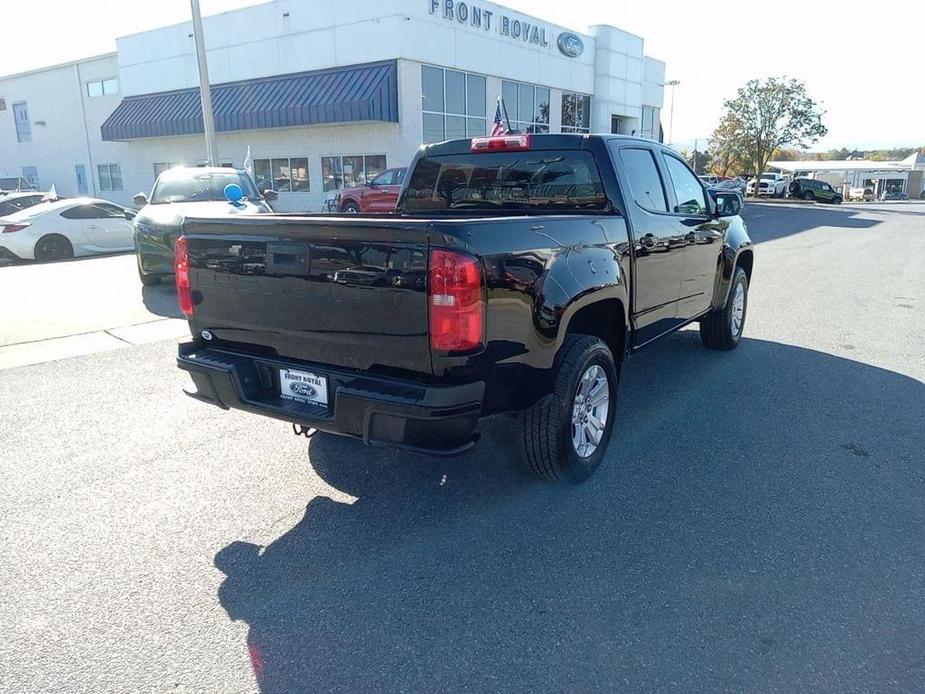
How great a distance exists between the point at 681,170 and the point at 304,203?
2336 cm

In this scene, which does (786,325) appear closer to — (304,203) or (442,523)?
(442,523)

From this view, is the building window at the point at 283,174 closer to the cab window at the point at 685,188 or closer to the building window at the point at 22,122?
the building window at the point at 22,122

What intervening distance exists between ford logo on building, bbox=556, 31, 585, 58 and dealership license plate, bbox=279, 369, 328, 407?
96.8 feet

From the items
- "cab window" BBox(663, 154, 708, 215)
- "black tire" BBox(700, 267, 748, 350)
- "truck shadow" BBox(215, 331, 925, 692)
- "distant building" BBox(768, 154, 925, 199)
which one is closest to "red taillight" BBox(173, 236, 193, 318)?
"truck shadow" BBox(215, 331, 925, 692)

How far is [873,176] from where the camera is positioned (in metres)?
75.6

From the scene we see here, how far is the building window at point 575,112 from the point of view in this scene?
100 feet

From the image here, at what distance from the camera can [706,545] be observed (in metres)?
3.14

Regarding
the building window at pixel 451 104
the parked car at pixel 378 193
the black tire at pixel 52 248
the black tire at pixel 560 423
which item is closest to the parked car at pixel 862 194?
the building window at pixel 451 104

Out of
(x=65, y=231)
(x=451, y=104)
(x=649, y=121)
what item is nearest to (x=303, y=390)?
(x=65, y=231)

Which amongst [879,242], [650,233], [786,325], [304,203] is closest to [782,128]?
[879,242]

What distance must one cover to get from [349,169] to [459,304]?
77.7 ft

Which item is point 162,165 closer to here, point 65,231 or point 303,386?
point 65,231

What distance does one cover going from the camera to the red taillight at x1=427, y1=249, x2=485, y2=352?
2754 millimetres

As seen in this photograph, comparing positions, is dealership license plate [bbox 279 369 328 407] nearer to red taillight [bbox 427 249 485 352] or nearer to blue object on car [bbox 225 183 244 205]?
red taillight [bbox 427 249 485 352]
